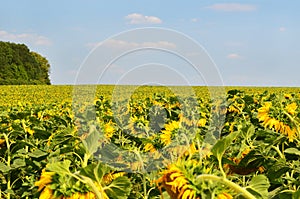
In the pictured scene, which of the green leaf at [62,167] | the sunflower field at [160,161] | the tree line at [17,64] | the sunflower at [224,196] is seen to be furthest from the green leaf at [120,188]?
the tree line at [17,64]

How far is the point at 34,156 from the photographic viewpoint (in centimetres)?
250

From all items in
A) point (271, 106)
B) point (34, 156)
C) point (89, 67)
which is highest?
point (89, 67)

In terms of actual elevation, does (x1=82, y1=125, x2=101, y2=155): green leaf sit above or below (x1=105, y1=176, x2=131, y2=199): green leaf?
above

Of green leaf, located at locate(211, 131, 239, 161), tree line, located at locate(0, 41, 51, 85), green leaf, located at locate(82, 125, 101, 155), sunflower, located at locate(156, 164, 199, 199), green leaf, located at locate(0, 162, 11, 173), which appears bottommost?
green leaf, located at locate(0, 162, 11, 173)

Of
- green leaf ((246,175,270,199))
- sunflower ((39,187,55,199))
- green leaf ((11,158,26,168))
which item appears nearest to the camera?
green leaf ((246,175,270,199))

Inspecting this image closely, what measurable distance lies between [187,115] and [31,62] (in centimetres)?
4608

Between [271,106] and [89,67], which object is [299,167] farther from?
[89,67]

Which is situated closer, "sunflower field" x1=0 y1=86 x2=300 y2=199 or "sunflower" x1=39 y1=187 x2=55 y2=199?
"sunflower field" x1=0 y1=86 x2=300 y2=199

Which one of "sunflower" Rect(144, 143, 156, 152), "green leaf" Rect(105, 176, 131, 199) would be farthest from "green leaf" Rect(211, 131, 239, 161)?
"sunflower" Rect(144, 143, 156, 152)

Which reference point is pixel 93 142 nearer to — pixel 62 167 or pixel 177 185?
pixel 62 167

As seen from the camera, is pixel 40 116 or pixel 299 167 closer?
pixel 299 167

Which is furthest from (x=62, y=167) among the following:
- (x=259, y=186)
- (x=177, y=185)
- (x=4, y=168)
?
(x=4, y=168)

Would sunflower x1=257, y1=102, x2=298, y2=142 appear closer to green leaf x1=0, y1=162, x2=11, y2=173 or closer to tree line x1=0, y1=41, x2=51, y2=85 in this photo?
green leaf x1=0, y1=162, x2=11, y2=173

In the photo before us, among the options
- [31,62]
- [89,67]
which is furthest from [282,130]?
[31,62]
